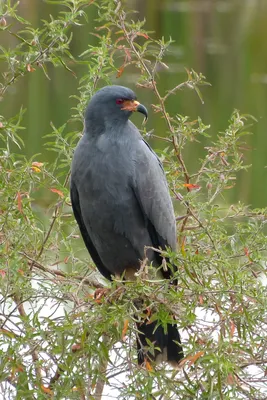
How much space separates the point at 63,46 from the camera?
12.9 feet

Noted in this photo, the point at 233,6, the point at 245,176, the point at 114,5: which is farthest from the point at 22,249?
the point at 233,6

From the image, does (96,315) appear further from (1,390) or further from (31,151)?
(31,151)

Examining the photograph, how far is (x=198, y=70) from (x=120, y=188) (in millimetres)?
11912

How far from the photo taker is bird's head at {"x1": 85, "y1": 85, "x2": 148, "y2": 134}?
4414 mm

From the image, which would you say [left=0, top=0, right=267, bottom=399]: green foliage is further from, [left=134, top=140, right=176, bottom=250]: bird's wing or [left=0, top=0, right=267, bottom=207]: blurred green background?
[left=0, top=0, right=267, bottom=207]: blurred green background

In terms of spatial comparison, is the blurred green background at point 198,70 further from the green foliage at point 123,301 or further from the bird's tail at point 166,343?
the green foliage at point 123,301

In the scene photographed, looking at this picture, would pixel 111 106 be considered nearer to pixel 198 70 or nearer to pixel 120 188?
pixel 120 188

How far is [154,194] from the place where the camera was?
4.46 meters

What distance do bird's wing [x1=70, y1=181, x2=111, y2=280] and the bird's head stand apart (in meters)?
0.33

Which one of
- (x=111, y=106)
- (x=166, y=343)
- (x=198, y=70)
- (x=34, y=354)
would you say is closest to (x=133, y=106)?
(x=111, y=106)

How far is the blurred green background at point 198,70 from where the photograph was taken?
35.2 ft

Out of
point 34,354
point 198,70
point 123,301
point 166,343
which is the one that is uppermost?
point 123,301

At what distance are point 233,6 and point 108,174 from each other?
2140 cm

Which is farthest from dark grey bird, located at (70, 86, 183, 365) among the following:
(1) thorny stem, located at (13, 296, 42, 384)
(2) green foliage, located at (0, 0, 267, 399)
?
(1) thorny stem, located at (13, 296, 42, 384)
